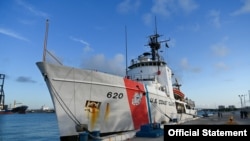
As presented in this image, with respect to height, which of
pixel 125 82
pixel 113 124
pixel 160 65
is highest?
pixel 160 65

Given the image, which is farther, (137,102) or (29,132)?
(29,132)

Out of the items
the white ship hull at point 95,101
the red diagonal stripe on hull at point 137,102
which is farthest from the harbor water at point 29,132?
the white ship hull at point 95,101

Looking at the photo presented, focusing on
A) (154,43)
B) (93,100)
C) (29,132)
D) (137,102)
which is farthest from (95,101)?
(29,132)

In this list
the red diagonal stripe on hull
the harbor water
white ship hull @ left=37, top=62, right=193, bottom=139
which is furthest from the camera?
the harbor water

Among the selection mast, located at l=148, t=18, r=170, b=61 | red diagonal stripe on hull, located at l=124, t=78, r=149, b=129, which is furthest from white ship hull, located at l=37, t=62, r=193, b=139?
mast, located at l=148, t=18, r=170, b=61

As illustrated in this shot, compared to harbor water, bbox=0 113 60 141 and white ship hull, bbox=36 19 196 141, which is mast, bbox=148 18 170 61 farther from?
harbor water, bbox=0 113 60 141

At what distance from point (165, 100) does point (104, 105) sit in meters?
10.1

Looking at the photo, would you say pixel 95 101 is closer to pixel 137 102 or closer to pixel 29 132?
pixel 137 102

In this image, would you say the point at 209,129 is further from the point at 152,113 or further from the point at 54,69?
the point at 152,113

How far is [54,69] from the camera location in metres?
12.2

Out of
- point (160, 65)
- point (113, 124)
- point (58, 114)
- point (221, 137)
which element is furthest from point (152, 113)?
point (221, 137)

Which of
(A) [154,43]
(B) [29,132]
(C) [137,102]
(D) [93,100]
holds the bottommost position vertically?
(B) [29,132]

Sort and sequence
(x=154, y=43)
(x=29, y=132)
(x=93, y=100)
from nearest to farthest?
(x=93, y=100), (x=154, y=43), (x=29, y=132)

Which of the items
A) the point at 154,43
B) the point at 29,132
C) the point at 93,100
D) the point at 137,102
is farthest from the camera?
the point at 29,132
